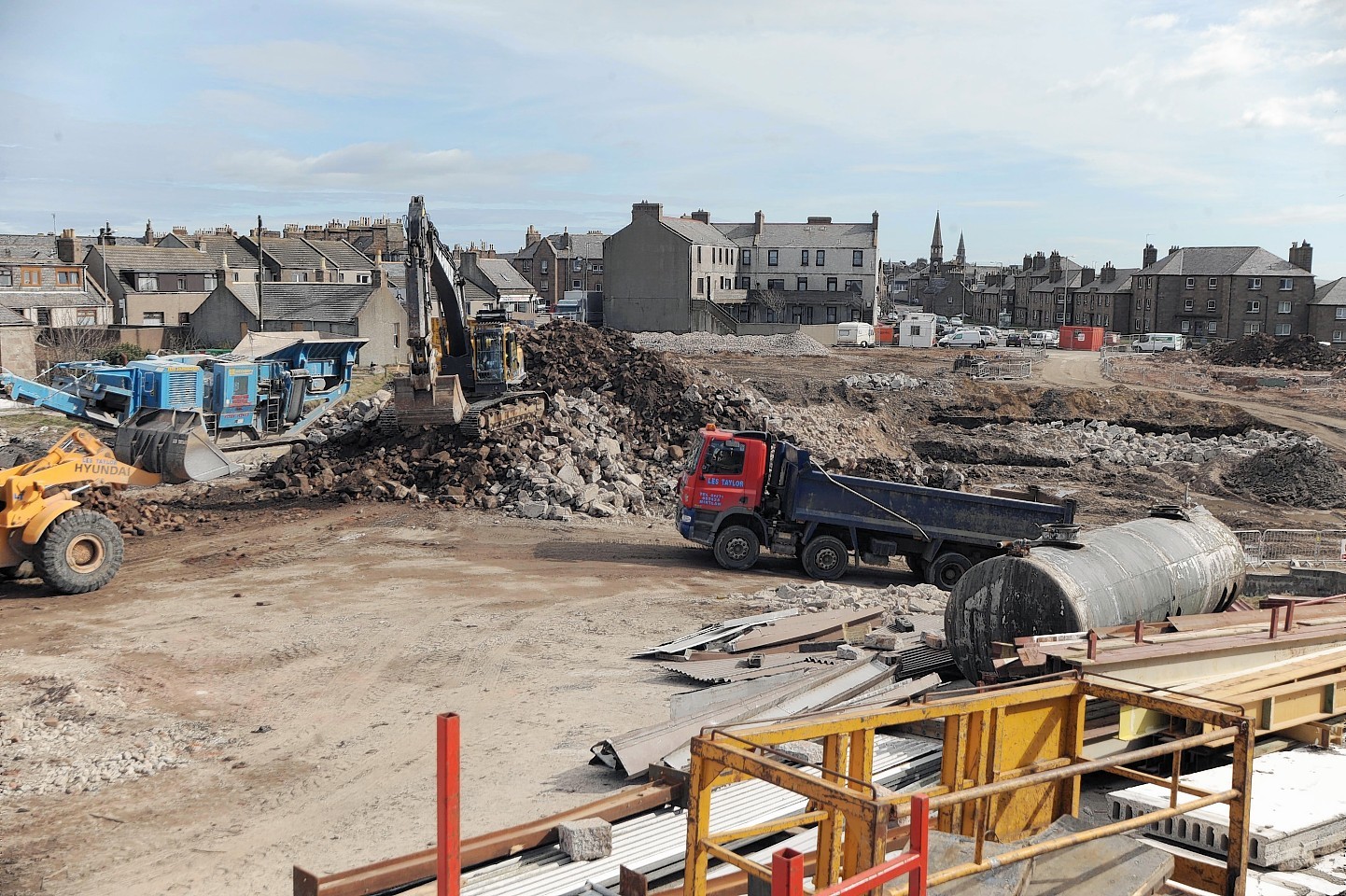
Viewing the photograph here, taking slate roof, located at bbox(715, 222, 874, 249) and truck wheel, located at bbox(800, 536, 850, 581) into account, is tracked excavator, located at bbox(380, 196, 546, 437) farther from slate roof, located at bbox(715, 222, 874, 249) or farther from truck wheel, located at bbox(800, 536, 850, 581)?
slate roof, located at bbox(715, 222, 874, 249)

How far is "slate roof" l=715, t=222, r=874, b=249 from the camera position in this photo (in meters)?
77.6

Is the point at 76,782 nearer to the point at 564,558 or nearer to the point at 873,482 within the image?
the point at 564,558

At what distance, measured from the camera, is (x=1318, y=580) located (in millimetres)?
16953

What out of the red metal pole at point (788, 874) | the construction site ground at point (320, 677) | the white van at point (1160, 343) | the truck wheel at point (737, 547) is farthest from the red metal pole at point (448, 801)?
the white van at point (1160, 343)

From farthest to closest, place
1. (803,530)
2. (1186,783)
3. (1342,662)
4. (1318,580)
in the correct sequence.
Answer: (803,530)
(1318,580)
(1342,662)
(1186,783)

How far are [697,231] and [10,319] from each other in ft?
139

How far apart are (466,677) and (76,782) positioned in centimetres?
452

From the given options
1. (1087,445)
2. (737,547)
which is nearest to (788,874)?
(737,547)

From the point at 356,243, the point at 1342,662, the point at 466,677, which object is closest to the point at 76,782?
the point at 466,677

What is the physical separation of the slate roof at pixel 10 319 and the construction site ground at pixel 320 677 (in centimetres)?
2105

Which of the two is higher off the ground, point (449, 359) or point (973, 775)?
point (449, 359)

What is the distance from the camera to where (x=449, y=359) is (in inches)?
1165

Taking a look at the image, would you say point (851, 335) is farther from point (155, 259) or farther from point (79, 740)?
point (79, 740)

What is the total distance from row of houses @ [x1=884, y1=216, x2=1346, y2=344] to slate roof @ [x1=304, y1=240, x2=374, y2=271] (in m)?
56.8
